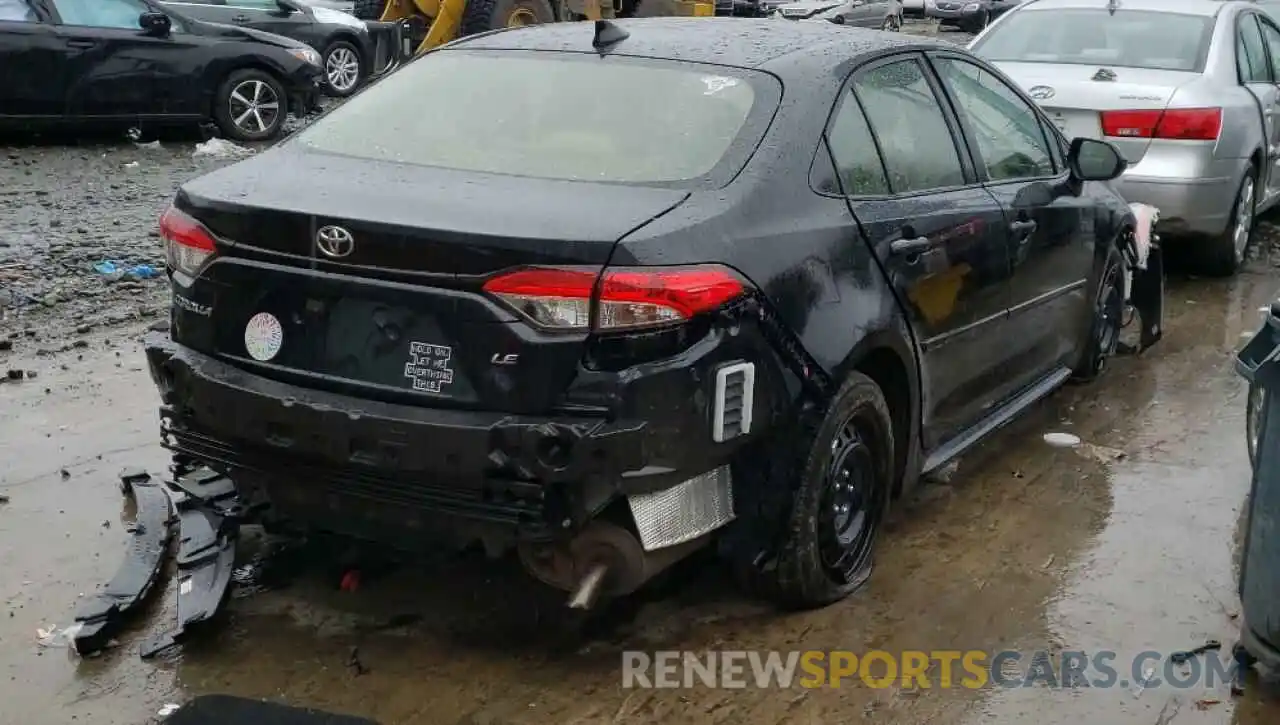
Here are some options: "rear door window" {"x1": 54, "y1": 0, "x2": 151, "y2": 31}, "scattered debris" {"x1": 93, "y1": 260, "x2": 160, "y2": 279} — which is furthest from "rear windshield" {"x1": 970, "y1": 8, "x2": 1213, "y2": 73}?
"rear door window" {"x1": 54, "y1": 0, "x2": 151, "y2": 31}

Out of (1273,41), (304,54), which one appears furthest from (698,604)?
(304,54)

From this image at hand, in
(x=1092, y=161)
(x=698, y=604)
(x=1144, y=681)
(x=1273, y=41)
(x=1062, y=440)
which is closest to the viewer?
(x=1144, y=681)

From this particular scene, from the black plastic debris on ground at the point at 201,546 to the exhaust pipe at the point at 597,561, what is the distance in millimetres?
964

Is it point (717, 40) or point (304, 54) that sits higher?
point (717, 40)

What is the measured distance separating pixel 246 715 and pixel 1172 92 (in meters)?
6.37

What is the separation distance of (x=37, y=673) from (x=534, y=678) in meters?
1.33

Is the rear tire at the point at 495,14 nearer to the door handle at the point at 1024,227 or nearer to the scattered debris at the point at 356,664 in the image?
the door handle at the point at 1024,227

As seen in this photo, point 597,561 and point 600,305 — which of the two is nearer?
point 600,305

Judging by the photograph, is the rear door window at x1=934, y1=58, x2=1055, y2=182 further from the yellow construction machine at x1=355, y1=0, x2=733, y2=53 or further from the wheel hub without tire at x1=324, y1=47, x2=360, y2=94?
the wheel hub without tire at x1=324, y1=47, x2=360, y2=94

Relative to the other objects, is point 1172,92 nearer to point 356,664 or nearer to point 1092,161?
point 1092,161

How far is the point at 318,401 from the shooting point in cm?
351

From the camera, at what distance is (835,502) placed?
4.11m

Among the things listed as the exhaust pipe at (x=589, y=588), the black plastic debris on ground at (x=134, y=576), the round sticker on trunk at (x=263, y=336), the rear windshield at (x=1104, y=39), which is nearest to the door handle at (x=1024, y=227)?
the exhaust pipe at (x=589, y=588)

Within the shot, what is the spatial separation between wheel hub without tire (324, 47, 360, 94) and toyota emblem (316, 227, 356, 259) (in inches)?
532
